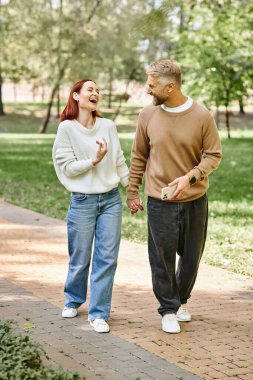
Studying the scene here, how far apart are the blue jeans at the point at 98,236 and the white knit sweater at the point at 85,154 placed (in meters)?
0.09

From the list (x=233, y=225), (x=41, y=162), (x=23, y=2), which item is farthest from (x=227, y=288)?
(x=23, y=2)

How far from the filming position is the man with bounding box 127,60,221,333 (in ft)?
18.5

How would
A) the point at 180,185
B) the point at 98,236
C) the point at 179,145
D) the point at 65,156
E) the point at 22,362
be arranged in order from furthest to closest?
1. the point at 98,236
2. the point at 65,156
3. the point at 179,145
4. the point at 180,185
5. the point at 22,362

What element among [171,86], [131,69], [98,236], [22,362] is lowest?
[131,69]

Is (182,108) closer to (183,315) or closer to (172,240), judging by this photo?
(172,240)

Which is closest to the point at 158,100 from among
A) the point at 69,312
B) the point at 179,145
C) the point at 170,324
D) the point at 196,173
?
the point at 179,145

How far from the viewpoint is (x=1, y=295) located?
7039 mm

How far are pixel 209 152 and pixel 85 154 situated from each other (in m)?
0.96

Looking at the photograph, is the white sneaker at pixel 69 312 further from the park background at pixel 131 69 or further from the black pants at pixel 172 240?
the park background at pixel 131 69

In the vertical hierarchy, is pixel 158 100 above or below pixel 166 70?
below

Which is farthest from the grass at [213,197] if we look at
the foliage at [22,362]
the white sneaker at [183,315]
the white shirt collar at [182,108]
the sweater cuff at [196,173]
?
the foliage at [22,362]

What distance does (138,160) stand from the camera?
591cm

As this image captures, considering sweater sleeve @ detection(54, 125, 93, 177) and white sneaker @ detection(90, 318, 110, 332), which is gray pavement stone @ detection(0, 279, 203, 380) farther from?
sweater sleeve @ detection(54, 125, 93, 177)

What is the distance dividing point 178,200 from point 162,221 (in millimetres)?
199
